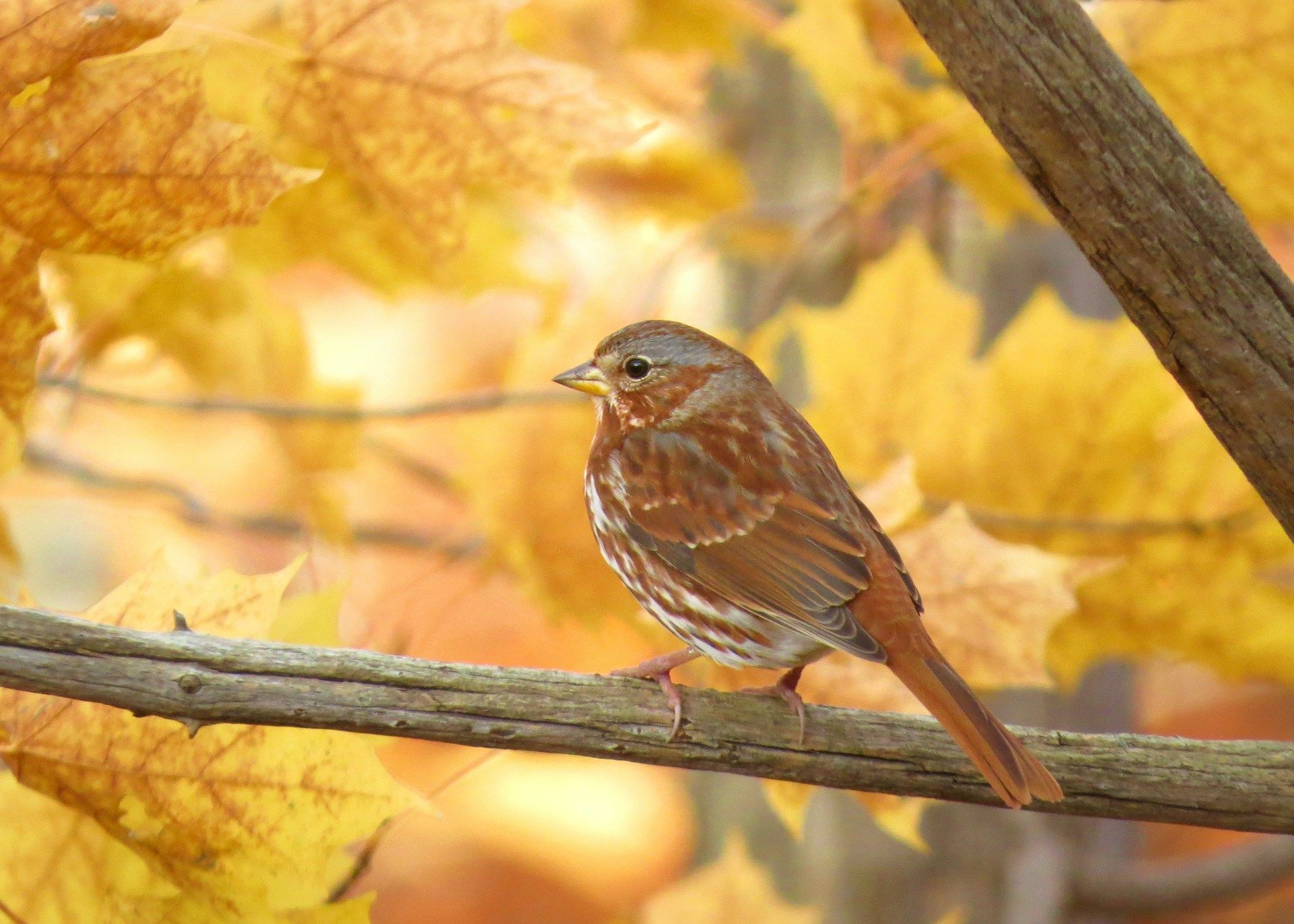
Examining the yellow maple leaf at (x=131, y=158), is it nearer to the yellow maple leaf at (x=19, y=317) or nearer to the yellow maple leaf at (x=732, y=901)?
the yellow maple leaf at (x=19, y=317)

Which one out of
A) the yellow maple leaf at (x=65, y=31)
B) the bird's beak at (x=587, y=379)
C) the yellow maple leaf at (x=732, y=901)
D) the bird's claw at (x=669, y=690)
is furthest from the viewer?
the yellow maple leaf at (x=732, y=901)

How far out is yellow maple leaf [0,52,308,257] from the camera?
103cm

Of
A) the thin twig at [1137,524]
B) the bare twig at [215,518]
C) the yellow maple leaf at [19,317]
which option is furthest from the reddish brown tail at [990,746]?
the bare twig at [215,518]

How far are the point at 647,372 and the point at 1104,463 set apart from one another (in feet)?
2.04

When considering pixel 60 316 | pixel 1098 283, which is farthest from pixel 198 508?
pixel 1098 283

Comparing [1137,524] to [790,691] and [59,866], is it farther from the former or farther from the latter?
[59,866]

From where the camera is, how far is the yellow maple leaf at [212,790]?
1084 millimetres

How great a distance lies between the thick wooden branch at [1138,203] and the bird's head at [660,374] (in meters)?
0.62

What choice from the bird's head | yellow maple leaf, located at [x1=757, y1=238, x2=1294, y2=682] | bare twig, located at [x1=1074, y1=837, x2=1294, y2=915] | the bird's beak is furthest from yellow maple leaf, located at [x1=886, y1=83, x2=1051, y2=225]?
bare twig, located at [x1=1074, y1=837, x2=1294, y2=915]

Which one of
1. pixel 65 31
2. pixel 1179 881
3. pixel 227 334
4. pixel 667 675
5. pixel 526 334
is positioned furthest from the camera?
pixel 1179 881

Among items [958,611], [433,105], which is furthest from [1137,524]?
[433,105]

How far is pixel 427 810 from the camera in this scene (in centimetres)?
111

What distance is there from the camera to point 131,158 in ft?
3.42

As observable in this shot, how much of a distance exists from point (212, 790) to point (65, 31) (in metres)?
0.61
